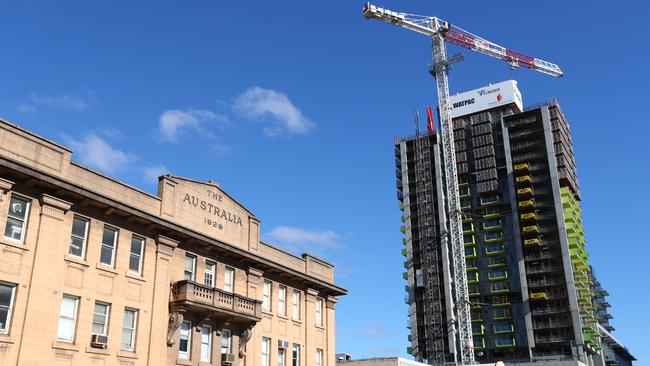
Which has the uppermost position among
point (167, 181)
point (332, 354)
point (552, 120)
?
point (552, 120)

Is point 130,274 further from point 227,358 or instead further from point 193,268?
point 227,358

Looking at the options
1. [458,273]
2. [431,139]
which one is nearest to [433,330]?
[458,273]

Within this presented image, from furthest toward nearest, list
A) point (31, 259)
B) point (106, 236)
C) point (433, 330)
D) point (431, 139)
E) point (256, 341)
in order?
point (431, 139) < point (433, 330) < point (256, 341) < point (106, 236) < point (31, 259)

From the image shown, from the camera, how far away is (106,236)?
3200 centimetres

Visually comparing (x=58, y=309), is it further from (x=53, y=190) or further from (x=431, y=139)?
(x=431, y=139)

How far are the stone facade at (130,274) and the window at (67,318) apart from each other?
5 cm

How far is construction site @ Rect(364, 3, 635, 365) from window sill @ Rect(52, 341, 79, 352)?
303 ft

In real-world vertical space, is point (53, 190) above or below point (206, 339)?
above

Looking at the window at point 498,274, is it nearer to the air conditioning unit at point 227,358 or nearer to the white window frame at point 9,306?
the air conditioning unit at point 227,358

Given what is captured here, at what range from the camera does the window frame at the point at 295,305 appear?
44.2m

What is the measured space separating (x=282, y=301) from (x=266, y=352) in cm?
391

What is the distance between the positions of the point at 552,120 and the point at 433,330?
48586 millimetres

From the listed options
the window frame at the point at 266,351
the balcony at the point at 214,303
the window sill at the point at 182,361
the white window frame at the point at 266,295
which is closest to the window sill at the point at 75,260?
the balcony at the point at 214,303

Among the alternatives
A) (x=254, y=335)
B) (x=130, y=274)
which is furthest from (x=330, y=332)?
(x=130, y=274)
